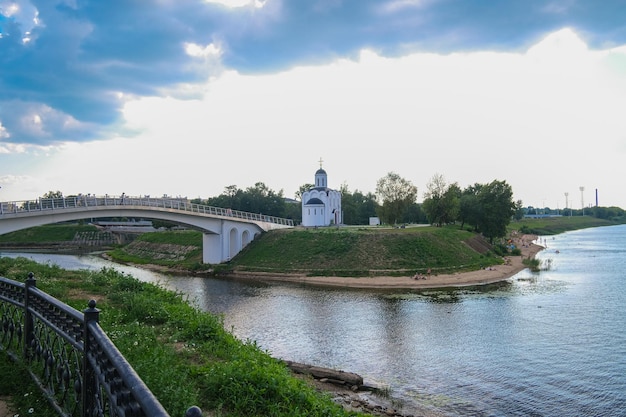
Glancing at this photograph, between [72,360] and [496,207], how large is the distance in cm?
7628

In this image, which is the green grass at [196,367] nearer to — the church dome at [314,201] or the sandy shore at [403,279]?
the sandy shore at [403,279]

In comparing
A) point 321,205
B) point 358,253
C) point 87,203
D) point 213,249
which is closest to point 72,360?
point 87,203

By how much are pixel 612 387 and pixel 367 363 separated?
30.2 ft

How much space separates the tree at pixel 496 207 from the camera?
253 ft

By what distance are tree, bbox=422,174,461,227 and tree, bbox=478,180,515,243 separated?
460 cm

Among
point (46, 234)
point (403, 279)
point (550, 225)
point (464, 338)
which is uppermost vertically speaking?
point (46, 234)

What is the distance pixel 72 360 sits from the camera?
9.41 metres

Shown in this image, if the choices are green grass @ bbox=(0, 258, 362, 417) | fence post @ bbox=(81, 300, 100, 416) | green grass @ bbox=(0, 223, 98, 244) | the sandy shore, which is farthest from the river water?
green grass @ bbox=(0, 223, 98, 244)

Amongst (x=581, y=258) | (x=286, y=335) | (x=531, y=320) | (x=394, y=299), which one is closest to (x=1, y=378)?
(x=286, y=335)

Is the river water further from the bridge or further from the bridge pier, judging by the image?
the bridge pier

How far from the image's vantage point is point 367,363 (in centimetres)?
2030

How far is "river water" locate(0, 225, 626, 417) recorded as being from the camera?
Result: 1684cm

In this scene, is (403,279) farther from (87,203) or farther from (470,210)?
(470,210)

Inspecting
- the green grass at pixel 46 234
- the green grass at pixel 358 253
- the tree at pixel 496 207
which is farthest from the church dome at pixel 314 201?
the green grass at pixel 46 234
